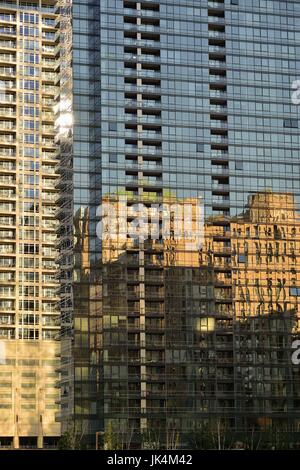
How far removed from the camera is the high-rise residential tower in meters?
128

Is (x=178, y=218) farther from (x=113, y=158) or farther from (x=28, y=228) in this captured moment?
(x=28, y=228)

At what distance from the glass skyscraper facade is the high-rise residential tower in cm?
1577

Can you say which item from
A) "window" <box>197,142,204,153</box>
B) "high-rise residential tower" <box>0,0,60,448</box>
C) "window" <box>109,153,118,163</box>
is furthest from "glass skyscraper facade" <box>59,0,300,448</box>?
"high-rise residential tower" <box>0,0,60,448</box>

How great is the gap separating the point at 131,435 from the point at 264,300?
23.8 metres

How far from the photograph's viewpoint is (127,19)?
387 ft

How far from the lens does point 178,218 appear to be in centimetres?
11356

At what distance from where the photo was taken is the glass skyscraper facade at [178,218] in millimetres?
108125

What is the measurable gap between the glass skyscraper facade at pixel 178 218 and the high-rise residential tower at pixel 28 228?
15.8 metres

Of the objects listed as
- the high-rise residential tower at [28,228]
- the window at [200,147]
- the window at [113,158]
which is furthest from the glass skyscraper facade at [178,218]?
the high-rise residential tower at [28,228]

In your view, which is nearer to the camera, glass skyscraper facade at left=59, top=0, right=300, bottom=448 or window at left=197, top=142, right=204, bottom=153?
glass skyscraper facade at left=59, top=0, right=300, bottom=448

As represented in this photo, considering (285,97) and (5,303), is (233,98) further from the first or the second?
(5,303)

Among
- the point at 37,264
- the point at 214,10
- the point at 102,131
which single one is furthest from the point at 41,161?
the point at 214,10

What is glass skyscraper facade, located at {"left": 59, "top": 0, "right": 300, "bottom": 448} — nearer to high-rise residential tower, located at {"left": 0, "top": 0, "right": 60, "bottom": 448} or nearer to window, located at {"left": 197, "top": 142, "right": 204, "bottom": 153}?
window, located at {"left": 197, "top": 142, "right": 204, "bottom": 153}

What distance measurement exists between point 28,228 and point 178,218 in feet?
91.4
